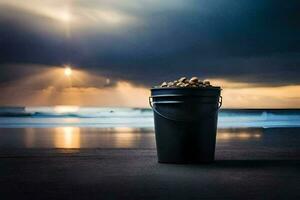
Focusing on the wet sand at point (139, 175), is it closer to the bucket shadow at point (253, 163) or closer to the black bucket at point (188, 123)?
the bucket shadow at point (253, 163)

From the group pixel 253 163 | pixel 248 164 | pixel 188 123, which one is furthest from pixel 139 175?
pixel 253 163

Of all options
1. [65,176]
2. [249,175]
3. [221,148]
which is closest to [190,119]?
[249,175]

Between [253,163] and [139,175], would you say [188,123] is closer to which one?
[253,163]

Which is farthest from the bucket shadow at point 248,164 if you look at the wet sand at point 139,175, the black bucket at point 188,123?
the black bucket at point 188,123

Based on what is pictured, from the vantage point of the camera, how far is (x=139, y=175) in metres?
5.82

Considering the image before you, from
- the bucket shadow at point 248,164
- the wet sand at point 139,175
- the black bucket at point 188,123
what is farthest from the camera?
the black bucket at point 188,123

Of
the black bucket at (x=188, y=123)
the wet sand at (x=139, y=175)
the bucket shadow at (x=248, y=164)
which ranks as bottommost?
the wet sand at (x=139, y=175)

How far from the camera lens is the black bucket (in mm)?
7059

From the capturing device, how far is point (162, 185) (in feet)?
16.7

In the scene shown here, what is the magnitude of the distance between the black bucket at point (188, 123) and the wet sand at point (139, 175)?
0.24 meters

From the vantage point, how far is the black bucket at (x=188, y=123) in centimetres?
706

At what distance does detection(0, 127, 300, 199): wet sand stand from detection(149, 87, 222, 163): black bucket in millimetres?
240

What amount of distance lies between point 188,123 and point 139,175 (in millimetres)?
1433

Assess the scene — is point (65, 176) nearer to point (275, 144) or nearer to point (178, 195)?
point (178, 195)
